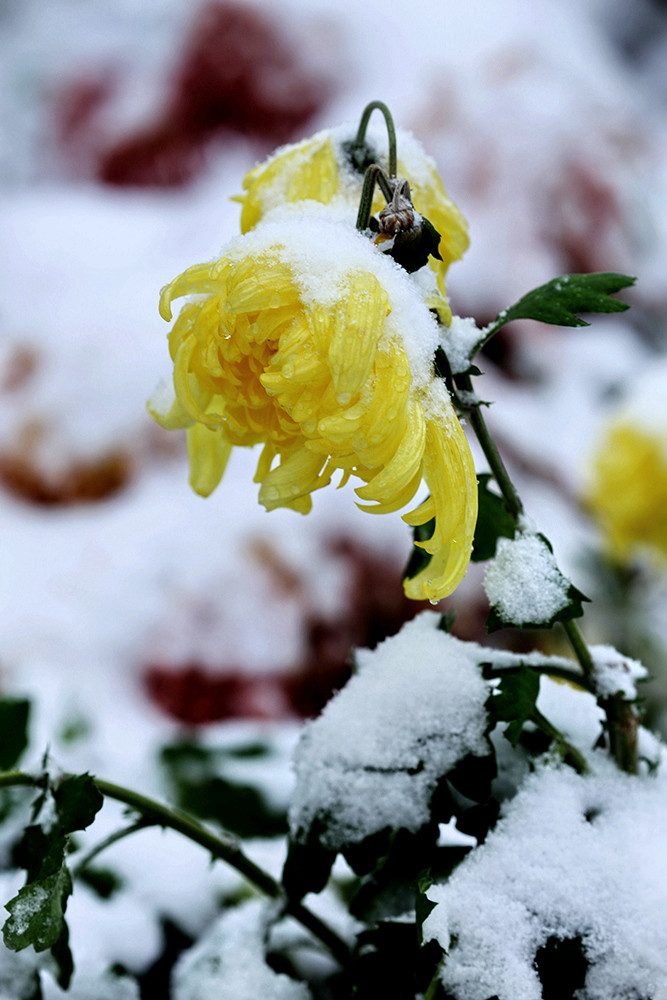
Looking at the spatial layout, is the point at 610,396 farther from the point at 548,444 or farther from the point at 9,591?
the point at 9,591

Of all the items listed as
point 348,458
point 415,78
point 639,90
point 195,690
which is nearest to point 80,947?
point 348,458

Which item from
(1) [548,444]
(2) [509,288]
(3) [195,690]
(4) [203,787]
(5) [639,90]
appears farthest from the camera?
(5) [639,90]

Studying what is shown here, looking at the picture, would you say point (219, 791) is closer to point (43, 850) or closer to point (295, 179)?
point (43, 850)

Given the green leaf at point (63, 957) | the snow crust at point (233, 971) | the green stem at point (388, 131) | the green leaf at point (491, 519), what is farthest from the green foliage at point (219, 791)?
the green stem at point (388, 131)

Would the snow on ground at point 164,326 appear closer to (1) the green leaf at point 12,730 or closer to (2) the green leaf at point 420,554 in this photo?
(1) the green leaf at point 12,730

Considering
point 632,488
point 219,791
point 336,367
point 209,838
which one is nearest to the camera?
point 336,367

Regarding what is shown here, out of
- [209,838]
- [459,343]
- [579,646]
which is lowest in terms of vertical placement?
[209,838]

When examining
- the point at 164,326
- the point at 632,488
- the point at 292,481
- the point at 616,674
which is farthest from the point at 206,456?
the point at 164,326
